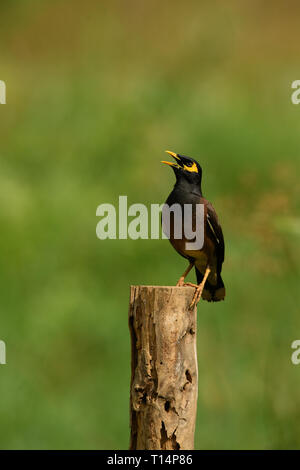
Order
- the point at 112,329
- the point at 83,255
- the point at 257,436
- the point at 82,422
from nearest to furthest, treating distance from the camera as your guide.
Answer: the point at 257,436, the point at 82,422, the point at 112,329, the point at 83,255

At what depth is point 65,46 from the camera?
14695mm

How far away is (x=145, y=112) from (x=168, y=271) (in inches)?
→ 119

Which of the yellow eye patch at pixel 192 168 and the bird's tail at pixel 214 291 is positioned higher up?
the yellow eye patch at pixel 192 168

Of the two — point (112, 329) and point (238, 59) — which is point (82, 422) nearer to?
point (112, 329)

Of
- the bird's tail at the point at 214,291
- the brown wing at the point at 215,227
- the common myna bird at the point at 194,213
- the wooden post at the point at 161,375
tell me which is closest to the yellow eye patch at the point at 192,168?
the common myna bird at the point at 194,213

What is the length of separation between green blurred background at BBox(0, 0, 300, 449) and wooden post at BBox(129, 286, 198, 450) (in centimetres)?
180

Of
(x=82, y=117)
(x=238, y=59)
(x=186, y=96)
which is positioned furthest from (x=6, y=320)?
(x=238, y=59)

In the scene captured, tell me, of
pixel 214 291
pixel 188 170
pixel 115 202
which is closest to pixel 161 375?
pixel 214 291

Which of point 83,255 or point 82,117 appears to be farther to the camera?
point 82,117

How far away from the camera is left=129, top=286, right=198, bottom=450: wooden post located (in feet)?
13.4

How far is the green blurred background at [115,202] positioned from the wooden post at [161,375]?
1797 mm

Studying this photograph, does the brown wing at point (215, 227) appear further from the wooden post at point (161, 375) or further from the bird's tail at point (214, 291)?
the wooden post at point (161, 375)

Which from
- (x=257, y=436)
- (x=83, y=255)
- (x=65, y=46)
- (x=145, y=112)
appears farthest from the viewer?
(x=65, y=46)

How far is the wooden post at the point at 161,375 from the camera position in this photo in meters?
4.07
